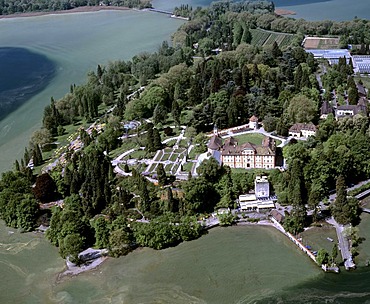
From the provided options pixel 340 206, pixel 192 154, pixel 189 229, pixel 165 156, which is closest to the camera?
pixel 189 229

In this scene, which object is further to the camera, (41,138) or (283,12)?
(283,12)

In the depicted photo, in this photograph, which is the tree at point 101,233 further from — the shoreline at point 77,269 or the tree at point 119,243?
the shoreline at point 77,269

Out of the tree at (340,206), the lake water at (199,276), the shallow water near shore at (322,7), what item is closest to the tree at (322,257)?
the lake water at (199,276)

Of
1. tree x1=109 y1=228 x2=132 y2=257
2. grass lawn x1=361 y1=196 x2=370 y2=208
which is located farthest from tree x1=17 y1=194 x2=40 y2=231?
grass lawn x1=361 y1=196 x2=370 y2=208

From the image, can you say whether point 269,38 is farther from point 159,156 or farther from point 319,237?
point 319,237

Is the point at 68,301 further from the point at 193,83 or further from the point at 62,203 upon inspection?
the point at 193,83

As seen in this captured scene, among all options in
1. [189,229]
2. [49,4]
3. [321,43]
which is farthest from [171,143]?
[49,4]

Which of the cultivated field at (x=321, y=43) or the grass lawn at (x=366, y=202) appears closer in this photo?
the grass lawn at (x=366, y=202)
